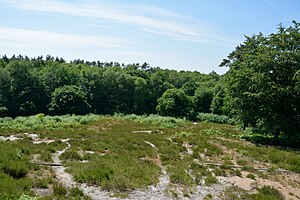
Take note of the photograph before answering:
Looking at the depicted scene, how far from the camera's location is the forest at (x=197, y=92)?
2519cm

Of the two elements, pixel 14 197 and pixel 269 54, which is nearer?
pixel 14 197

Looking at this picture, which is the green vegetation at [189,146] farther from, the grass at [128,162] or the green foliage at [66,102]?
the green foliage at [66,102]

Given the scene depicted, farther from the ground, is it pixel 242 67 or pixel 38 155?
pixel 242 67

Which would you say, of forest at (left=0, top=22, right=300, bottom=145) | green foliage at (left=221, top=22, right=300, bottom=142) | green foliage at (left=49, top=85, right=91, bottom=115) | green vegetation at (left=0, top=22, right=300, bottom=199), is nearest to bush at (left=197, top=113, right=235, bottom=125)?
forest at (left=0, top=22, right=300, bottom=145)

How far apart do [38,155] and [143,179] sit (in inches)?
274

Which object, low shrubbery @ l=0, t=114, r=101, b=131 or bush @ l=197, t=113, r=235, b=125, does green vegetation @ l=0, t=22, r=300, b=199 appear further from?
bush @ l=197, t=113, r=235, b=125

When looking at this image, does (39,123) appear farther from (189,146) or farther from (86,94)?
(86,94)

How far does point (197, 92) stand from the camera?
7419 cm

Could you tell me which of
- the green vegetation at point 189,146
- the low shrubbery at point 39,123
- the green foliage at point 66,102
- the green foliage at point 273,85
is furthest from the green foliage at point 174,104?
the green foliage at point 273,85

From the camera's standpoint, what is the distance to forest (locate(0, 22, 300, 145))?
25.2 meters

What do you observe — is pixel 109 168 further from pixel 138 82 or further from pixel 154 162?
pixel 138 82

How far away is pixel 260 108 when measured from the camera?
84.8 feet

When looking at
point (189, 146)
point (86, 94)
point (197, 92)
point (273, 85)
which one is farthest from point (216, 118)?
point (189, 146)

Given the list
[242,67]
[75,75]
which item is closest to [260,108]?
[242,67]
